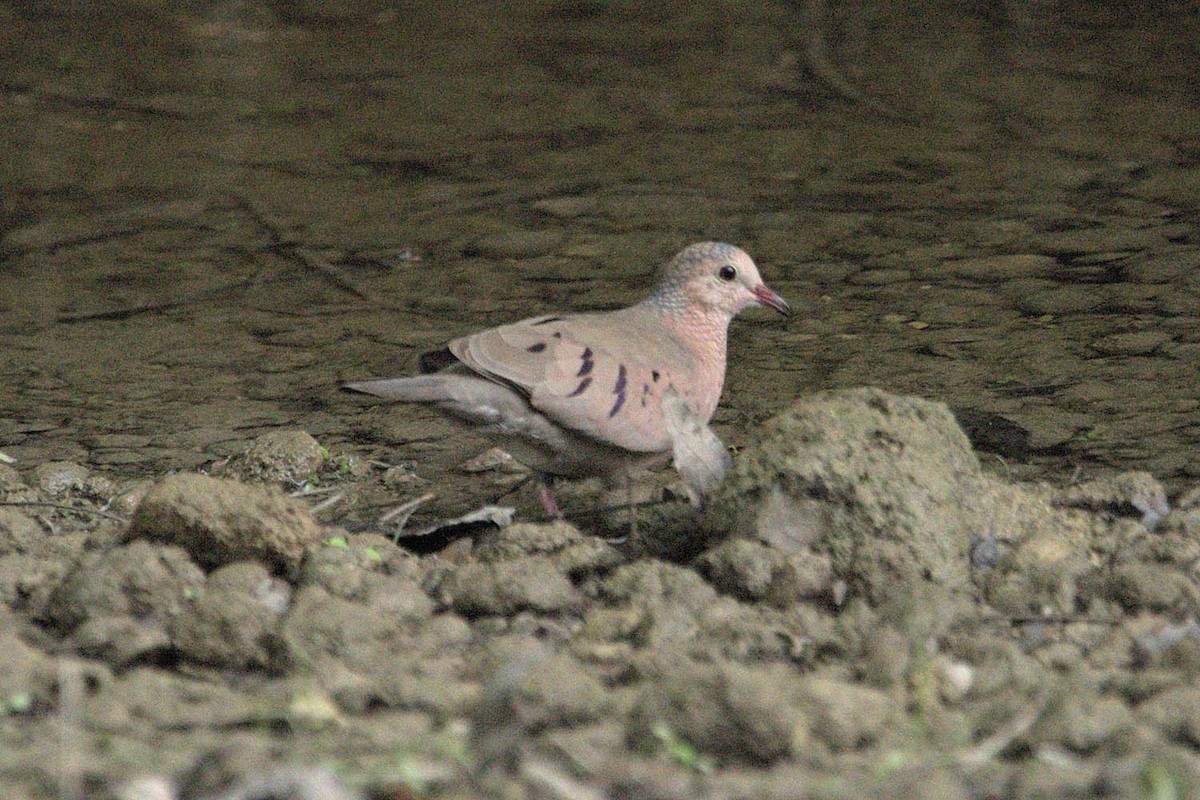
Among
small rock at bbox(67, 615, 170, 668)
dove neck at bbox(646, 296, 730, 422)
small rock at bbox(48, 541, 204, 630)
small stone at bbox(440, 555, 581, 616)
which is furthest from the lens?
dove neck at bbox(646, 296, 730, 422)

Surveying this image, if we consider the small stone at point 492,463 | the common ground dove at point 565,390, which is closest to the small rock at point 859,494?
the common ground dove at point 565,390

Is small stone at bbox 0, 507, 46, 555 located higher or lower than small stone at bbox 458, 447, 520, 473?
higher

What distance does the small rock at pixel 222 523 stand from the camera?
142 inches

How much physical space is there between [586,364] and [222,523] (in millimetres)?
1129

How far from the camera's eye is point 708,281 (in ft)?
16.2

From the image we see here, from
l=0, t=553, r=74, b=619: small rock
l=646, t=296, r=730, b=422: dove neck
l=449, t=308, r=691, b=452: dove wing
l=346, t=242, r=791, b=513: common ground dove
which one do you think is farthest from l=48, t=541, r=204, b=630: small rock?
l=646, t=296, r=730, b=422: dove neck

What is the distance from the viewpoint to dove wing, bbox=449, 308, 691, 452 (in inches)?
167

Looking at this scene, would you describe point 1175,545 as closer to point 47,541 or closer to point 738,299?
point 738,299

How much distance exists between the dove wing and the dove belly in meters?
0.04

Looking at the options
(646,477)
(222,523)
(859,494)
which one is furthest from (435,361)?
(859,494)

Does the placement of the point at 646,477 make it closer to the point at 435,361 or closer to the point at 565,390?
the point at 565,390

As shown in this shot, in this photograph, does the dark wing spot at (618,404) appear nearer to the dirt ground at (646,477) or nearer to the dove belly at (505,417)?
the dove belly at (505,417)

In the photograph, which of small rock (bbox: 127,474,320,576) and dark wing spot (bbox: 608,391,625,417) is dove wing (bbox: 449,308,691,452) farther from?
small rock (bbox: 127,474,320,576)

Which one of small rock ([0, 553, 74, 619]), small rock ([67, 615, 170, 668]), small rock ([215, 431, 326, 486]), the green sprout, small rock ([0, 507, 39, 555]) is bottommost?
small rock ([215, 431, 326, 486])
